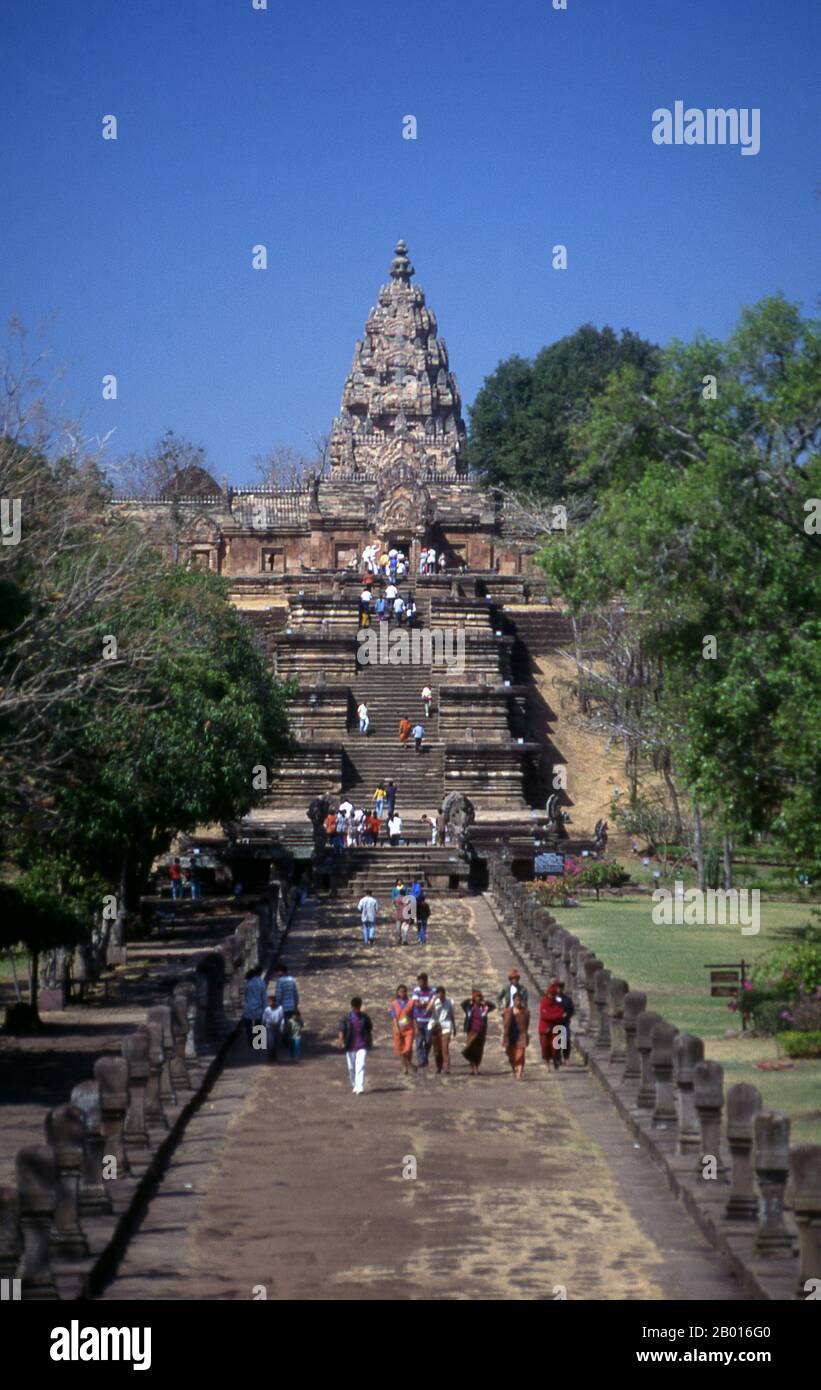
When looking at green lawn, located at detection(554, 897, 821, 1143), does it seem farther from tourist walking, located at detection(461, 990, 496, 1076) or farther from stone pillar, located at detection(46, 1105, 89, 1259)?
stone pillar, located at detection(46, 1105, 89, 1259)

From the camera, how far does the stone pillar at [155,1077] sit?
17.6 metres

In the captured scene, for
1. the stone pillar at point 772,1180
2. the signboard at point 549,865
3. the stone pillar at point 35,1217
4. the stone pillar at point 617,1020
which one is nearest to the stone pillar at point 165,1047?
the stone pillar at point 617,1020

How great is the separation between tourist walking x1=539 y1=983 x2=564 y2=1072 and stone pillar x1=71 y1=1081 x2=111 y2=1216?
27.6 feet

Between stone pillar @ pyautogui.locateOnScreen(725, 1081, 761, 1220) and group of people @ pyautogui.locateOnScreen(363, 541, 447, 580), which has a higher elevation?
group of people @ pyautogui.locateOnScreen(363, 541, 447, 580)

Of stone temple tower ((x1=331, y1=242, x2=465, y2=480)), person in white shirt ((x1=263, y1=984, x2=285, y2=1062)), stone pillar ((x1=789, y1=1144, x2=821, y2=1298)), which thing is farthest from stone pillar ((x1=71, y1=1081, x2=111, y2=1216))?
stone temple tower ((x1=331, y1=242, x2=465, y2=480))

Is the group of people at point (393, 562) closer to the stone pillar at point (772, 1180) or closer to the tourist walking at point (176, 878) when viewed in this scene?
the tourist walking at point (176, 878)

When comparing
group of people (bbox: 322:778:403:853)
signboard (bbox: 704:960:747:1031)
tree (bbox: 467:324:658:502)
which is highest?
tree (bbox: 467:324:658:502)

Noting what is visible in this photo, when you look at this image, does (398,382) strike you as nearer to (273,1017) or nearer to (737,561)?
(737,561)

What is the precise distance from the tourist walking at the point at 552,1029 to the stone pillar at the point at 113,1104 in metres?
7.37

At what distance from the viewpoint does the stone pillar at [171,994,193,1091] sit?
1947cm

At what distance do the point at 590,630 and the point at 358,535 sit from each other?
18.9 m

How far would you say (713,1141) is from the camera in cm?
1506

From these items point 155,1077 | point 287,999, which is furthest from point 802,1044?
point 155,1077

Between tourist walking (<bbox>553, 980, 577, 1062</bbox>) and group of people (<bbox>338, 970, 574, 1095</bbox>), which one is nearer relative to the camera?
group of people (<bbox>338, 970, 574, 1095</bbox>)
